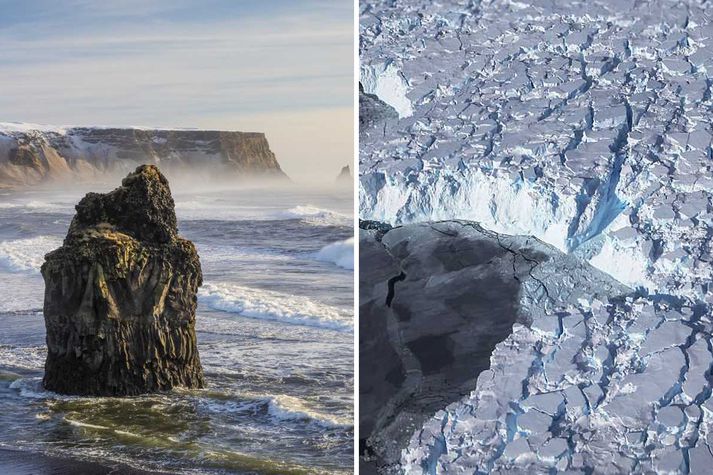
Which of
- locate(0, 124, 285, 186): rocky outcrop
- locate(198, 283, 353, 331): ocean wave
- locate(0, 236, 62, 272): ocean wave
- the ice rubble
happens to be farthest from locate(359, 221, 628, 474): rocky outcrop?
locate(0, 236, 62, 272): ocean wave

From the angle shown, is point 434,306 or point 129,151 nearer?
point 434,306

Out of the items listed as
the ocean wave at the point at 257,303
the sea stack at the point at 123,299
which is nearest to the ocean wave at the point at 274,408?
Answer: the sea stack at the point at 123,299

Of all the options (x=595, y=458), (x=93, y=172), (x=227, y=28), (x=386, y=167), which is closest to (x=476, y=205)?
(x=386, y=167)

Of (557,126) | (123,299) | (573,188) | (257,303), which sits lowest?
(257,303)

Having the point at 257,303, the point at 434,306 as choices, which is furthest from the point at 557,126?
the point at 257,303

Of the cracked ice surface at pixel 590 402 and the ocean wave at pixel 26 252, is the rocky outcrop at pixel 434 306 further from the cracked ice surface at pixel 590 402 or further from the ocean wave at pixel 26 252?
the ocean wave at pixel 26 252

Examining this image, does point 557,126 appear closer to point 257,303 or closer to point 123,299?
point 257,303
